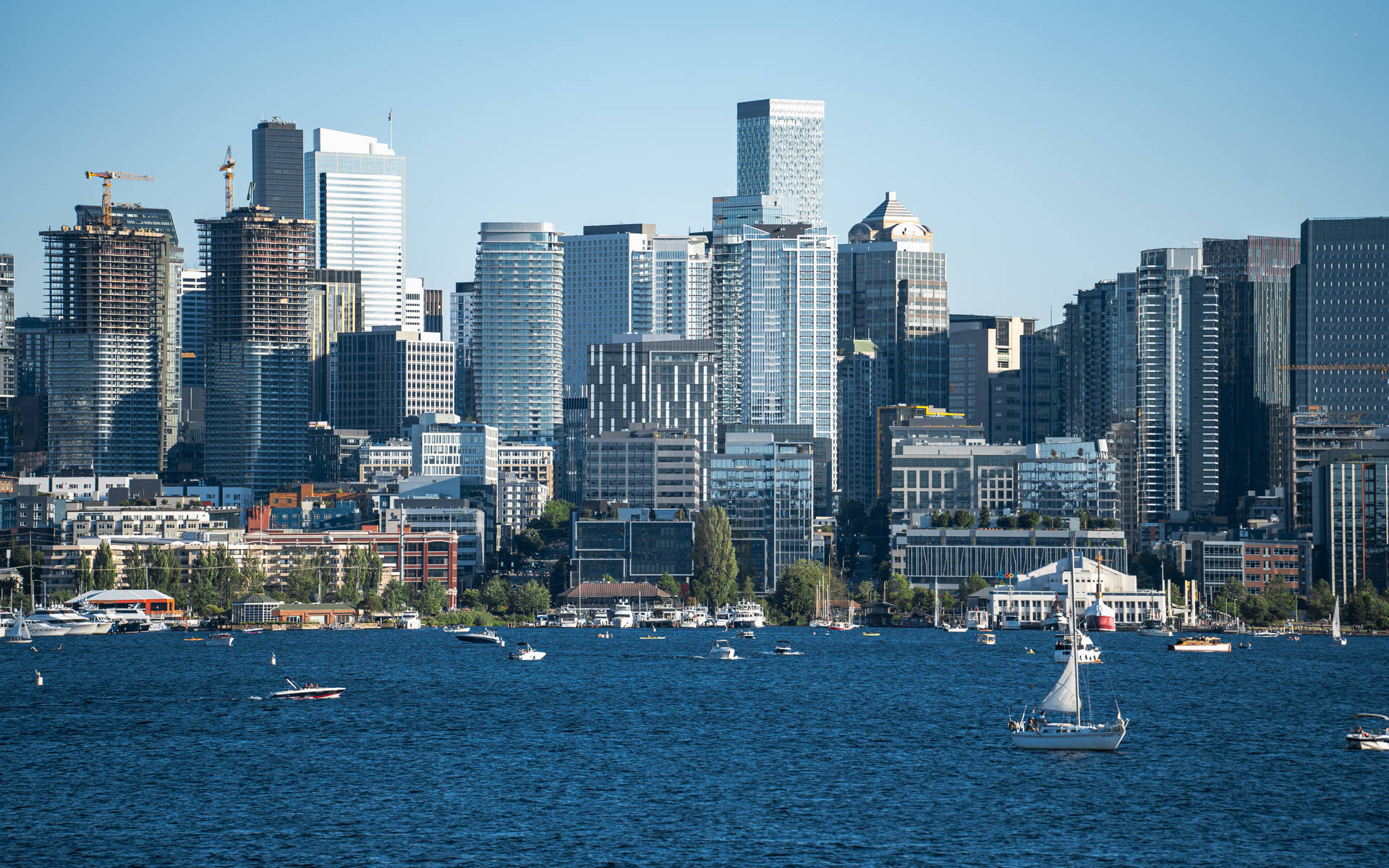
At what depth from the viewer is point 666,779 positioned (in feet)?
418

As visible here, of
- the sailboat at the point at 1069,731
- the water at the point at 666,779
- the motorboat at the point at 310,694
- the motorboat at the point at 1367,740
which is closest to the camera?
the water at the point at 666,779

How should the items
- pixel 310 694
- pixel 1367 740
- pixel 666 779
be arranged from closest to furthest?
pixel 666 779 → pixel 1367 740 → pixel 310 694

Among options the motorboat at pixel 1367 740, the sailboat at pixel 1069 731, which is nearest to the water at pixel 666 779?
the motorboat at pixel 1367 740

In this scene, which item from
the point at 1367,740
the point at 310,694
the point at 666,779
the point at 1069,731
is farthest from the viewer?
the point at 310,694

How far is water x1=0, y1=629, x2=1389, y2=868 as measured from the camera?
10600 cm

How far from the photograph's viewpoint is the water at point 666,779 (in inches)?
4173

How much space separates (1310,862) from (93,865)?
2288 inches

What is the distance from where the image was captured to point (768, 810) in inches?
4567

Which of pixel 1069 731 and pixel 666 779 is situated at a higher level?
pixel 1069 731

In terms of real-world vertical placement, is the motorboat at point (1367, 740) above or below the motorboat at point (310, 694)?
above

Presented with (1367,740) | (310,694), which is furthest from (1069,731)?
(310,694)

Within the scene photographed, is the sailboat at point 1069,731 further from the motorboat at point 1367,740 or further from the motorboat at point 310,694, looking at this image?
the motorboat at point 310,694

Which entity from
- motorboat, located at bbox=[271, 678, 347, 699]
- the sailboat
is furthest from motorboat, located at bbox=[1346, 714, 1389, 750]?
motorboat, located at bbox=[271, 678, 347, 699]

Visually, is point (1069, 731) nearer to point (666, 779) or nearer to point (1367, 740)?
point (1367, 740)
